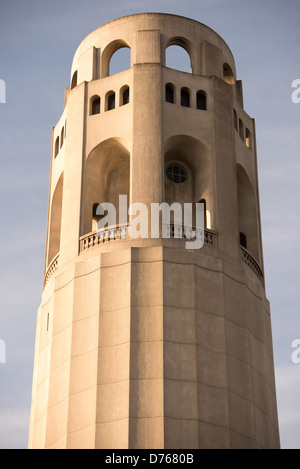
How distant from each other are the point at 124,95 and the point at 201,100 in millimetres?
3812

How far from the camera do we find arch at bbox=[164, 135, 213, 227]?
150ft

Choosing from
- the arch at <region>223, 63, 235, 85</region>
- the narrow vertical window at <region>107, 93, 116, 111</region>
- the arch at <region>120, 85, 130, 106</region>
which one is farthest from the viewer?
the arch at <region>223, 63, 235, 85</region>

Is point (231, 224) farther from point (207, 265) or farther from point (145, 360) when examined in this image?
point (145, 360)

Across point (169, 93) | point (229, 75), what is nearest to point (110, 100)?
point (169, 93)

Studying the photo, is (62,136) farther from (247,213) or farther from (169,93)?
(247,213)

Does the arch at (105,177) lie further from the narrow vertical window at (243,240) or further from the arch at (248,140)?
the arch at (248,140)

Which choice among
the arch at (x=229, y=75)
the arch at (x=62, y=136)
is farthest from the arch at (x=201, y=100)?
the arch at (x=62, y=136)

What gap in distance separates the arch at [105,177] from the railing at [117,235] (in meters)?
0.74

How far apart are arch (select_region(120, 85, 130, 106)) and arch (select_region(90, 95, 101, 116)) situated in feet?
4.66

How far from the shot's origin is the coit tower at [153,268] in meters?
38.7

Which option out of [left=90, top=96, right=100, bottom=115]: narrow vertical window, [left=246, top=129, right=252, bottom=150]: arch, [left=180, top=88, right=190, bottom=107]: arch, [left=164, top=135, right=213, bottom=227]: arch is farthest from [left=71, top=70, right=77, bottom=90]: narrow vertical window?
[left=246, top=129, right=252, bottom=150]: arch

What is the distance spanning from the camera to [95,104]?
48.1 m

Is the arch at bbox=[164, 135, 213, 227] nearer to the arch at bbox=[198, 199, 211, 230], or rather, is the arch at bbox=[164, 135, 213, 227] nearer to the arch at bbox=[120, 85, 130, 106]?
the arch at bbox=[198, 199, 211, 230]

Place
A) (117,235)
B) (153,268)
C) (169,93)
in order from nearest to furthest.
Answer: (153,268) → (117,235) → (169,93)
